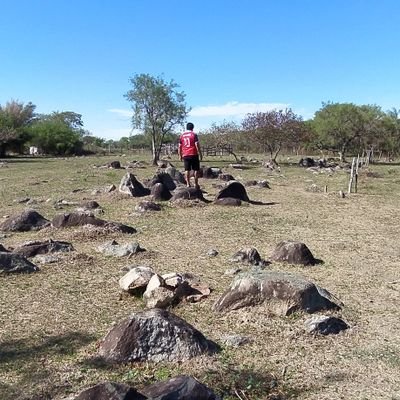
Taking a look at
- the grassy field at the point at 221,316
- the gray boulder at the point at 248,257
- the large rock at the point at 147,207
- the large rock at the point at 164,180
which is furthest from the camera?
the large rock at the point at 164,180

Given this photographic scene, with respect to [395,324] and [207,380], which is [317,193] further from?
[207,380]

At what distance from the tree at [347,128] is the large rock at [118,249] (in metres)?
35.4

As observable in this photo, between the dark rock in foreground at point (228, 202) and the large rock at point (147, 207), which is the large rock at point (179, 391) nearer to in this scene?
the large rock at point (147, 207)

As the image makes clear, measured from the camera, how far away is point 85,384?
154 inches

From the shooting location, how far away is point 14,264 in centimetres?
680

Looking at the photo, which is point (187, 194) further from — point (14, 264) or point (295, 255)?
point (14, 264)

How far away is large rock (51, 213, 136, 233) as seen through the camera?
9625 millimetres

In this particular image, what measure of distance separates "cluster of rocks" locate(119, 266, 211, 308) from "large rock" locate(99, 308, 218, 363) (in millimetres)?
1082

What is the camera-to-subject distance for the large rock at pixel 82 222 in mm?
9625

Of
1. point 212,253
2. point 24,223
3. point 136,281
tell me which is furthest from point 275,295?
point 24,223


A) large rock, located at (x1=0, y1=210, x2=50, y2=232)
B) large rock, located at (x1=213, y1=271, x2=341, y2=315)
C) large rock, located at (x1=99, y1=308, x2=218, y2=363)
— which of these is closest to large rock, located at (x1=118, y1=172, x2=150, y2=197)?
large rock, located at (x1=0, y1=210, x2=50, y2=232)

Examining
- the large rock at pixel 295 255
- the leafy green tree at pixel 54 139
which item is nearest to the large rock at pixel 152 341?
the large rock at pixel 295 255

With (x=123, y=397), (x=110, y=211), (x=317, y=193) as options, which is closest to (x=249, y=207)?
(x=110, y=211)

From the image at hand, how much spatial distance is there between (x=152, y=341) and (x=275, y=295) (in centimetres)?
149
